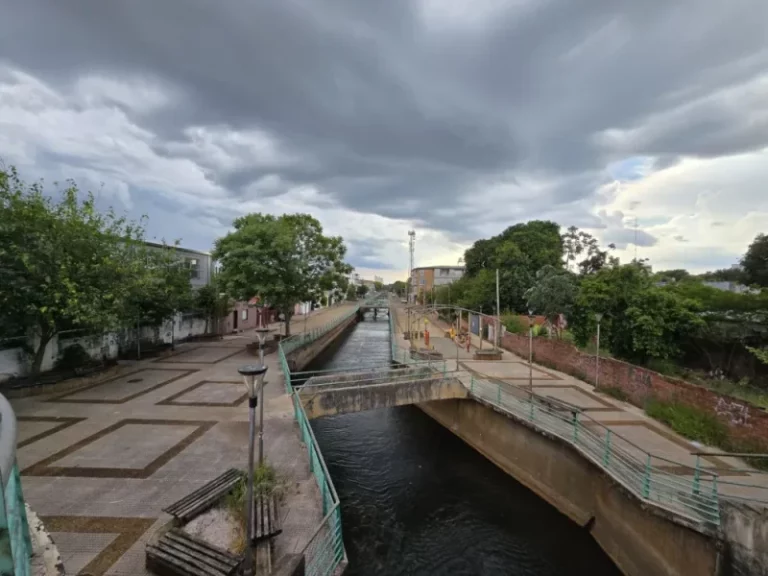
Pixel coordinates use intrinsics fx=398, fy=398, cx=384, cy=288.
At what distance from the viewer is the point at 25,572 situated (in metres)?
2.60

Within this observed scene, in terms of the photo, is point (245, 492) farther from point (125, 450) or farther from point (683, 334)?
point (683, 334)

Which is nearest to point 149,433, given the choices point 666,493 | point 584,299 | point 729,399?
point 666,493

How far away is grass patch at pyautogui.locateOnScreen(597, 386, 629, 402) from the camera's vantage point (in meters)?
15.4

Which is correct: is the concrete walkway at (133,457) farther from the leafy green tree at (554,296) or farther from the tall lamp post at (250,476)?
the leafy green tree at (554,296)

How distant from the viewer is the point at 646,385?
14367 mm

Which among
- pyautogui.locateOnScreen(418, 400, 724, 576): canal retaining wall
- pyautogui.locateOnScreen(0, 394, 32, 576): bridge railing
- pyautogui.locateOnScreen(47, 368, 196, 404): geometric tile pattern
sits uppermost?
pyautogui.locateOnScreen(0, 394, 32, 576): bridge railing

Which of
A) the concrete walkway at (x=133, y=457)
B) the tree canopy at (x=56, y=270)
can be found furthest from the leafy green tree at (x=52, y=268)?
the concrete walkway at (x=133, y=457)

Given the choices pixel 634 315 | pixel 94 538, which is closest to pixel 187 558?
pixel 94 538

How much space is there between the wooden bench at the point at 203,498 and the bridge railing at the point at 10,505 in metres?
3.79

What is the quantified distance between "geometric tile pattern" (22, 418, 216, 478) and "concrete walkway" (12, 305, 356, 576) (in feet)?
0.08

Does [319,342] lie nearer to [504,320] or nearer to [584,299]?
[504,320]

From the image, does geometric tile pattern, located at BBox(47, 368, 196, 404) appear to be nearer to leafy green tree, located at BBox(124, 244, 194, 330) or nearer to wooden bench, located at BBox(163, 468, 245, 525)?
leafy green tree, located at BBox(124, 244, 194, 330)

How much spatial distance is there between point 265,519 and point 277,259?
20.7 m

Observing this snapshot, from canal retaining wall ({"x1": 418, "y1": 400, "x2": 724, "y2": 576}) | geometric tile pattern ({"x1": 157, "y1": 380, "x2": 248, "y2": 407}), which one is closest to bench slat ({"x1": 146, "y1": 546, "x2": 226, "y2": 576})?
geometric tile pattern ({"x1": 157, "y1": 380, "x2": 248, "y2": 407})
